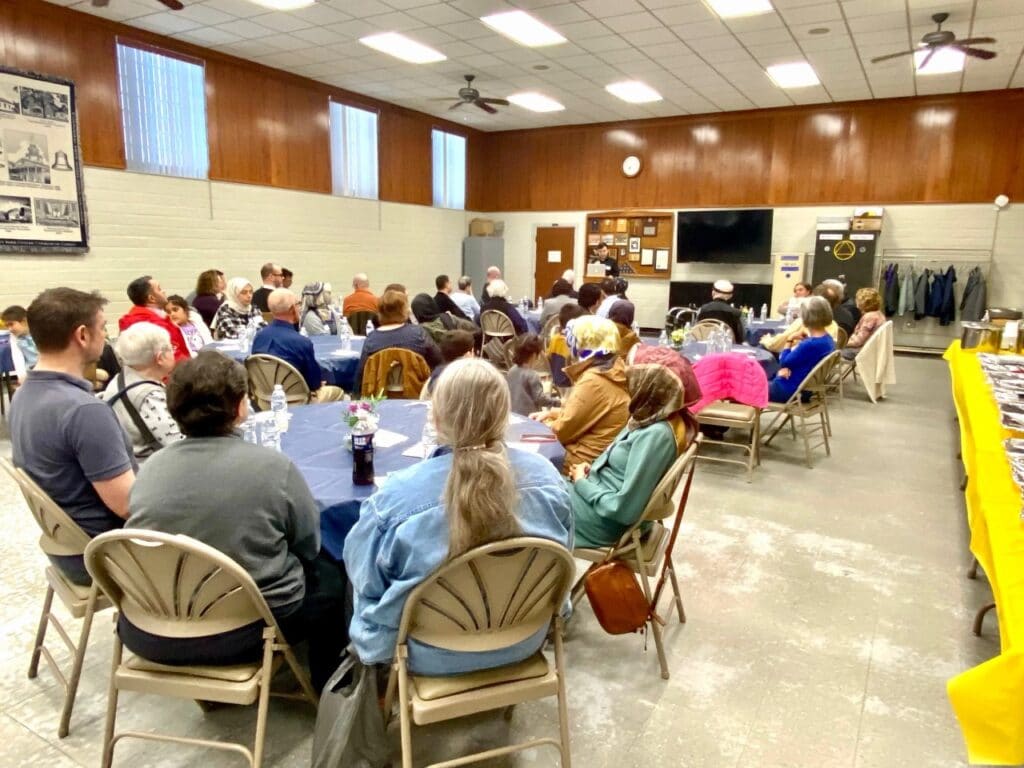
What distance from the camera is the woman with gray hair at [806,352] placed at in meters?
4.77

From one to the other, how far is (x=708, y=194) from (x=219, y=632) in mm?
11445

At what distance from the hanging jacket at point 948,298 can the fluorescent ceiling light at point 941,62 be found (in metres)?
2.85

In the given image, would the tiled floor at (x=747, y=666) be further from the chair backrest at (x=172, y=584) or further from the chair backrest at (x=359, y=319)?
the chair backrest at (x=359, y=319)

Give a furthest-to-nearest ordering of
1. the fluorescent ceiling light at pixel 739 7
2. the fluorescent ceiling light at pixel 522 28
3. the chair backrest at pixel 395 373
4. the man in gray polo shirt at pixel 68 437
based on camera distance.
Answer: the fluorescent ceiling light at pixel 522 28, the fluorescent ceiling light at pixel 739 7, the chair backrest at pixel 395 373, the man in gray polo shirt at pixel 68 437

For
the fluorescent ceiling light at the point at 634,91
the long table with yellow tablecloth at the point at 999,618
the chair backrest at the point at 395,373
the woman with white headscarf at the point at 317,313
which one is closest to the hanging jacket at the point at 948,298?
the fluorescent ceiling light at the point at 634,91

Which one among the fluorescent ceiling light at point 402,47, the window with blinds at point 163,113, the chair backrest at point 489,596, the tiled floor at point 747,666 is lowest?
the tiled floor at point 747,666

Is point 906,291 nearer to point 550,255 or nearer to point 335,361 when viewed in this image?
point 550,255

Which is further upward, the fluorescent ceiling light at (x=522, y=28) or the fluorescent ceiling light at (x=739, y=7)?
the fluorescent ceiling light at (x=522, y=28)

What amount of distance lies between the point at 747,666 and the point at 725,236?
389 inches

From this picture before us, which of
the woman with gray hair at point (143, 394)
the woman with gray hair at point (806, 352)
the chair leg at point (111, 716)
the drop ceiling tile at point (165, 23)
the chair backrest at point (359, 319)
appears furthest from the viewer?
the drop ceiling tile at point (165, 23)

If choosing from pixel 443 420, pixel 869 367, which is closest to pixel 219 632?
pixel 443 420

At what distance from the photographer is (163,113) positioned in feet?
25.7

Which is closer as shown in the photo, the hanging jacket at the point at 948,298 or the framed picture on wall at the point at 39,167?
the framed picture on wall at the point at 39,167

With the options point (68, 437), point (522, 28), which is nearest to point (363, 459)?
point (68, 437)
